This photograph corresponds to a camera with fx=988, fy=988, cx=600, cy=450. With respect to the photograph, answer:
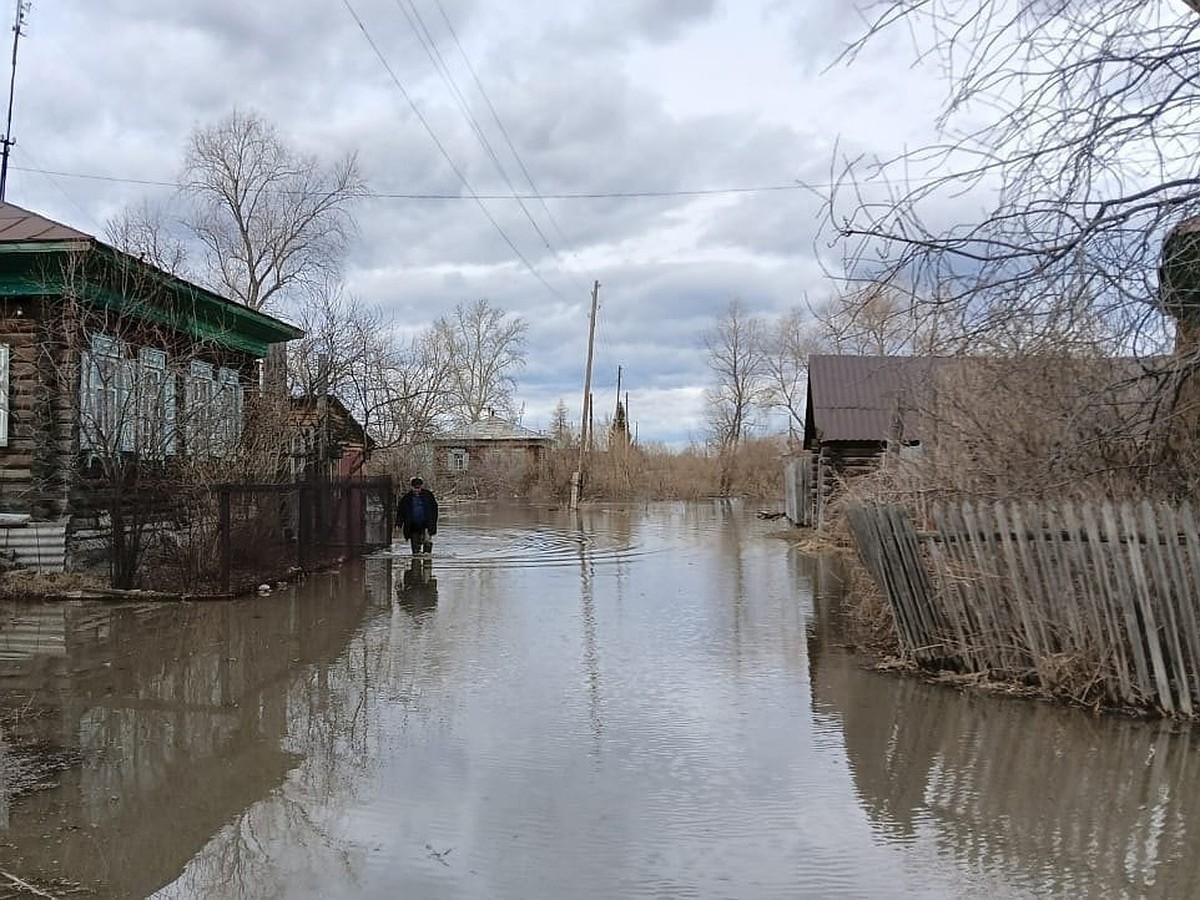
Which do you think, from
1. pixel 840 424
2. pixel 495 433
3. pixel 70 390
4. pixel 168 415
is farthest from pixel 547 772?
pixel 495 433

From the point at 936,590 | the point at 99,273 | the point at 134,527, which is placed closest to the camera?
the point at 936,590

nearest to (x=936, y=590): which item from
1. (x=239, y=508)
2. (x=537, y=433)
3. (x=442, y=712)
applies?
(x=442, y=712)

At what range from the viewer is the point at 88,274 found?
13.5 m

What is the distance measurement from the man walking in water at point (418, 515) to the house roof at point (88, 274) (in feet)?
13.9

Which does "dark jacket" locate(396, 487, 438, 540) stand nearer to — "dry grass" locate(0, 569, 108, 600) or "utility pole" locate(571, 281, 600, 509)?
"dry grass" locate(0, 569, 108, 600)

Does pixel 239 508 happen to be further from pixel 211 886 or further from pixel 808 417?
pixel 808 417

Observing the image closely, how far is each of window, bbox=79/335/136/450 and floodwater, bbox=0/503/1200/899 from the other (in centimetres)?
343

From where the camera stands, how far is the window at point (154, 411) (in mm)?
13297

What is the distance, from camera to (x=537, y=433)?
64.4m

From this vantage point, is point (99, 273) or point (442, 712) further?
point (99, 273)

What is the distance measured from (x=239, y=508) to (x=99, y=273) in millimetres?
4057

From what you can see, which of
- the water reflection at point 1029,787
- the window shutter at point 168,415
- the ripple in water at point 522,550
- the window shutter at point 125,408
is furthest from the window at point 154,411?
the water reflection at point 1029,787

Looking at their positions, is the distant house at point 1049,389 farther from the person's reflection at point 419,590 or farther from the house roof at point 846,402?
the person's reflection at point 419,590

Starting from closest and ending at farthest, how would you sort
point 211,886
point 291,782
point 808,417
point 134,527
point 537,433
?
point 211,886, point 291,782, point 134,527, point 808,417, point 537,433
